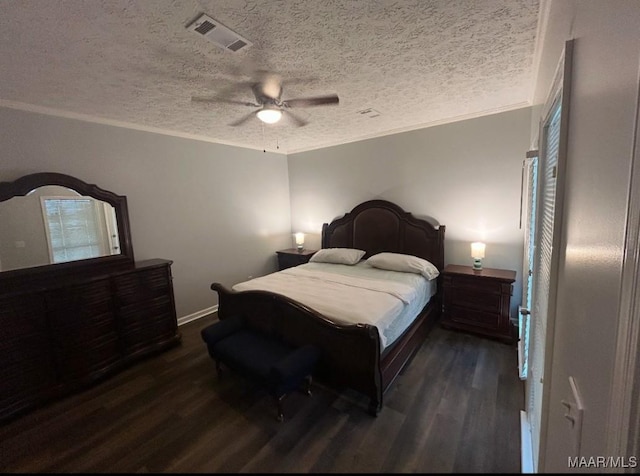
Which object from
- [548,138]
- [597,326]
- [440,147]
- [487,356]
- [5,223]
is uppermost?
[440,147]

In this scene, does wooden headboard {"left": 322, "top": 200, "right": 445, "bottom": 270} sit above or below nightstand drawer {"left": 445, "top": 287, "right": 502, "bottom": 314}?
above

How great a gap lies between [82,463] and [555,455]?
109cm

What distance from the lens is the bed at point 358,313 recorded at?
6.21 feet

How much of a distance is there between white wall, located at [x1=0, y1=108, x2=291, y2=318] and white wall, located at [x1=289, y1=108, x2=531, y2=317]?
4.21ft

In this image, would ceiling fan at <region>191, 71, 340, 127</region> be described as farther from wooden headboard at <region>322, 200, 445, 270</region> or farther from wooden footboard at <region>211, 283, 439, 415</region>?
wooden headboard at <region>322, 200, 445, 270</region>

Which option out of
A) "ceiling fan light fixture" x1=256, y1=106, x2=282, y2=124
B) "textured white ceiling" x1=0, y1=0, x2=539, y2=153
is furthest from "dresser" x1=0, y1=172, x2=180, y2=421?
"ceiling fan light fixture" x1=256, y1=106, x2=282, y2=124

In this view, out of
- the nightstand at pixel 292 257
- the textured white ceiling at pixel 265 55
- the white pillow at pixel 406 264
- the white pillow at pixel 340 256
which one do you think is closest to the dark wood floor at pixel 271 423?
the white pillow at pixel 406 264

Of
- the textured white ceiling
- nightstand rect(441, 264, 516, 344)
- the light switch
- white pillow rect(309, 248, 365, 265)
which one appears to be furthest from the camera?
white pillow rect(309, 248, 365, 265)

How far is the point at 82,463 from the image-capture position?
0.42 meters

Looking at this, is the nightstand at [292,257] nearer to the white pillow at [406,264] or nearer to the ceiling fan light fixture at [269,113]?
the white pillow at [406,264]

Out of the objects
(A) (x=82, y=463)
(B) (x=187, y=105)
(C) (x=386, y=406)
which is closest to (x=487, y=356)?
(C) (x=386, y=406)

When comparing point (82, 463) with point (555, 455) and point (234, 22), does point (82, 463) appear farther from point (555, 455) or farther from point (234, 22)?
point (234, 22)

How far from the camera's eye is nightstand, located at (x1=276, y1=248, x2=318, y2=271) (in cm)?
438

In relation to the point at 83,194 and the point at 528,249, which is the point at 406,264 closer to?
the point at 528,249
